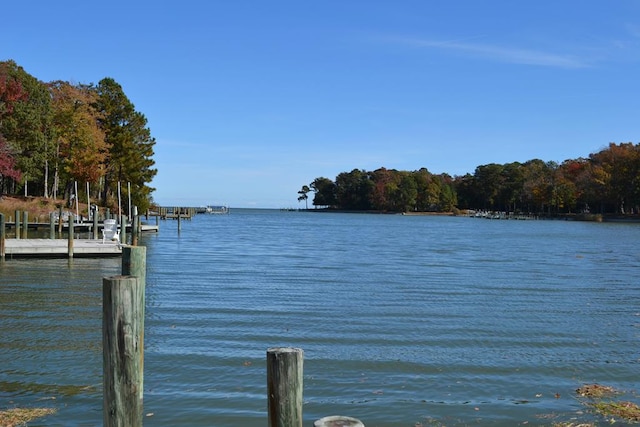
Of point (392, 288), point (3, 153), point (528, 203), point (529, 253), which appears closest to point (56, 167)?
point (3, 153)

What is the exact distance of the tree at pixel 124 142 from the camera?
6197 centimetres

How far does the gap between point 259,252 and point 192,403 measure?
29.5 meters

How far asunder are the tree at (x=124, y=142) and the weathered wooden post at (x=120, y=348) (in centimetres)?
5542

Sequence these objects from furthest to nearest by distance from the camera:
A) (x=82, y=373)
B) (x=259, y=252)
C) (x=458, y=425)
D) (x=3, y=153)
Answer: (x=3, y=153) < (x=259, y=252) < (x=82, y=373) < (x=458, y=425)

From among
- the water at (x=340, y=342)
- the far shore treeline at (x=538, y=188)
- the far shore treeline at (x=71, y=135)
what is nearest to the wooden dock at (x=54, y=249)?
the water at (x=340, y=342)

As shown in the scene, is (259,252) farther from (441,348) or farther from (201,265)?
(441,348)

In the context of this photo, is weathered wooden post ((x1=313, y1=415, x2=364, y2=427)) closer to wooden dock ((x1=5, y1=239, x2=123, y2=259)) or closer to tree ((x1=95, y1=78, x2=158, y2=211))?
wooden dock ((x1=5, y1=239, x2=123, y2=259))

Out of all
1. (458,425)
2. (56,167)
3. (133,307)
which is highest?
(56,167)

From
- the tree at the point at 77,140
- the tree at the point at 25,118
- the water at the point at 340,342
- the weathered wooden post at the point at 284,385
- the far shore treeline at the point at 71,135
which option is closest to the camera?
the weathered wooden post at the point at 284,385

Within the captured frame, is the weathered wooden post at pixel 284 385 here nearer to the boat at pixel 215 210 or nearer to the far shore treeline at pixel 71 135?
the far shore treeline at pixel 71 135

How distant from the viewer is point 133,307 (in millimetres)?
5918

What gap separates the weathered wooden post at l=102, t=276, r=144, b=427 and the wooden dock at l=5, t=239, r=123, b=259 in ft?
75.5

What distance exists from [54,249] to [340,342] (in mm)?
18453

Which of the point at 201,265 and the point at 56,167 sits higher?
the point at 56,167
